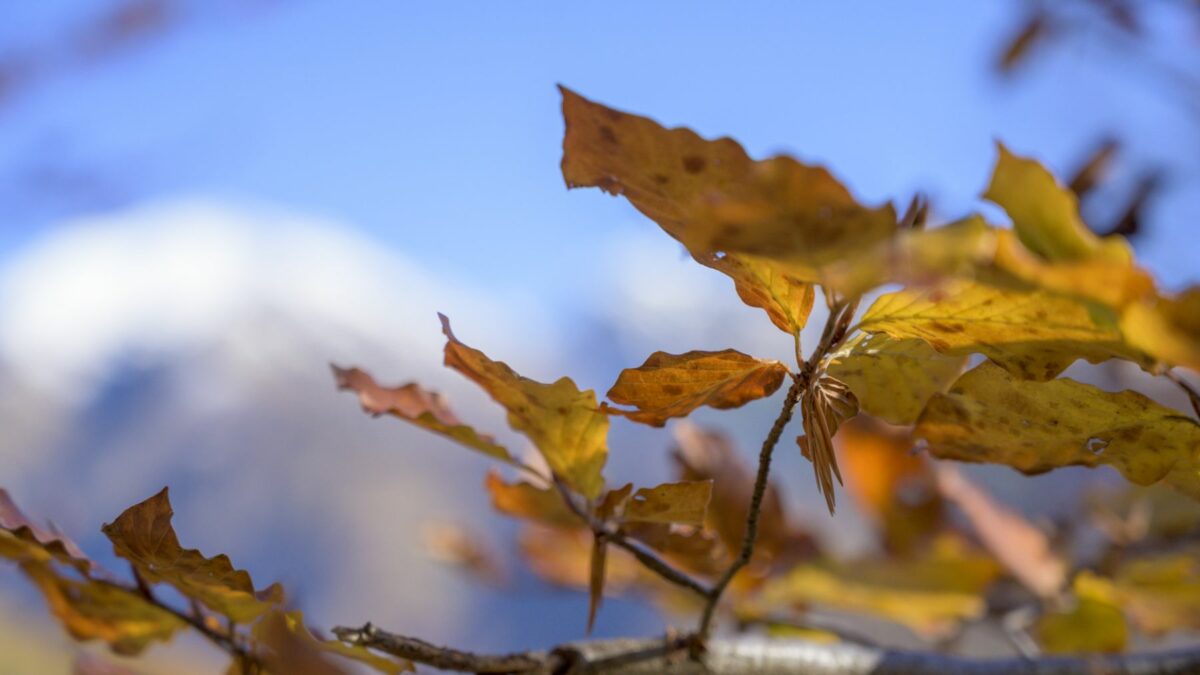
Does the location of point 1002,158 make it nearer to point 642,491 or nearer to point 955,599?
point 642,491

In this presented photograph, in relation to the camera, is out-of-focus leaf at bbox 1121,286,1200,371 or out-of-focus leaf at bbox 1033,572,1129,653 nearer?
out-of-focus leaf at bbox 1121,286,1200,371

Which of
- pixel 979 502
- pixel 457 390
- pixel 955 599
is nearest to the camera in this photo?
pixel 955 599

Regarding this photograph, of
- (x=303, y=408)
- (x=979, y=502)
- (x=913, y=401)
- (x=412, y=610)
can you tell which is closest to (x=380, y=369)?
(x=303, y=408)

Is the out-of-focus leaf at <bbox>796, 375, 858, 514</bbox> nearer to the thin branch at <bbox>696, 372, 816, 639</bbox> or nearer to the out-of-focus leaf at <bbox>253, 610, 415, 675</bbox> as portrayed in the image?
the thin branch at <bbox>696, 372, 816, 639</bbox>

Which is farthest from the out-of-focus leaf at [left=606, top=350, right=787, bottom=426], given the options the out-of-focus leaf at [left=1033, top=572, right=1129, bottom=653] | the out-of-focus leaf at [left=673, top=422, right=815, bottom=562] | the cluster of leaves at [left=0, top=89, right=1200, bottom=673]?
the out-of-focus leaf at [left=1033, top=572, right=1129, bottom=653]

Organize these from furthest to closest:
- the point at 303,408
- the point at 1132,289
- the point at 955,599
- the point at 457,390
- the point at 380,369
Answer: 1. the point at 303,408
2. the point at 380,369
3. the point at 457,390
4. the point at 955,599
5. the point at 1132,289

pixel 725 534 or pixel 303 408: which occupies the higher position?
pixel 303 408

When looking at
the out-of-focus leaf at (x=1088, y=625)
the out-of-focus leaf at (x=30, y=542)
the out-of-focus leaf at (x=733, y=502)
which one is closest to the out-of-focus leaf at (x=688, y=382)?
the out-of-focus leaf at (x=30, y=542)

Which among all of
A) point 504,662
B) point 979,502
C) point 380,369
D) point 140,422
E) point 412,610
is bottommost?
point 504,662
